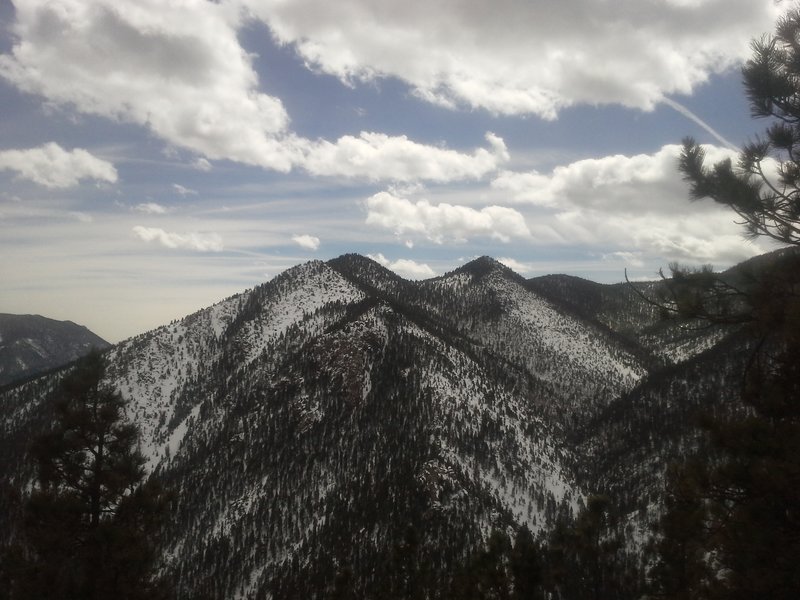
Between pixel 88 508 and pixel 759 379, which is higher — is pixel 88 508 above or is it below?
below

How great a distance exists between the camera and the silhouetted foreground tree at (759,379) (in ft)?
31.7

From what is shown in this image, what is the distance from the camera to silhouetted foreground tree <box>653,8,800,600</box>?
9.66 meters

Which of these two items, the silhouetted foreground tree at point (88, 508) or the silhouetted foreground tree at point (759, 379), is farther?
the silhouetted foreground tree at point (88, 508)

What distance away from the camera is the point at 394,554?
85.8 ft

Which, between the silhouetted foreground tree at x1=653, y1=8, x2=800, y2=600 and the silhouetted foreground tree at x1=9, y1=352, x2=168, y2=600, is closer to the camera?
the silhouetted foreground tree at x1=653, y1=8, x2=800, y2=600

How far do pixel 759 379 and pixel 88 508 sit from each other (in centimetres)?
2192

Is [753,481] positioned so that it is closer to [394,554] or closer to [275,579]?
[394,554]

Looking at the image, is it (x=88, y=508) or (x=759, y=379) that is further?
(x=88, y=508)

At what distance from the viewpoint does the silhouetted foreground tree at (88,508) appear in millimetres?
17422

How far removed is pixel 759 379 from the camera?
436 inches

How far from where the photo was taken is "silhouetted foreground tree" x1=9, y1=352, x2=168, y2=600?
1742cm

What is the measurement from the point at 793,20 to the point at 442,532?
171 metres

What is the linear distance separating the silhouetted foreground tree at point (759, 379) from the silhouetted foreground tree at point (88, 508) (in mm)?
18522

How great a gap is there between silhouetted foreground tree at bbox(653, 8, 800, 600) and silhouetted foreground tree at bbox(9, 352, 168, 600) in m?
18.5
